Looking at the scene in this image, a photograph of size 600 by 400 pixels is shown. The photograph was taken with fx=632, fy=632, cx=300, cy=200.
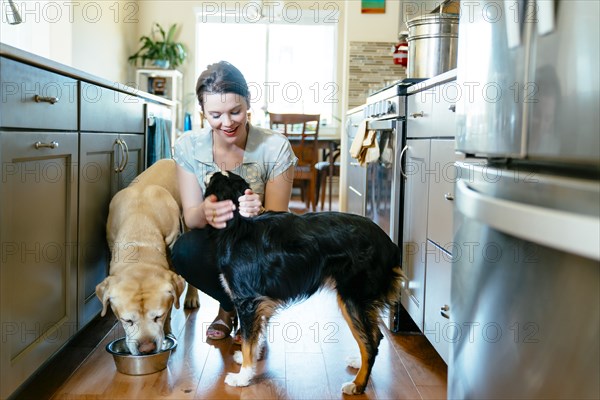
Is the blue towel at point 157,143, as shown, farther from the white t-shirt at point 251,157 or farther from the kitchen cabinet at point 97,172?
the white t-shirt at point 251,157

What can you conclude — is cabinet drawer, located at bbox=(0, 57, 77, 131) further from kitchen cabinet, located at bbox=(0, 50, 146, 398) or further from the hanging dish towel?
the hanging dish towel

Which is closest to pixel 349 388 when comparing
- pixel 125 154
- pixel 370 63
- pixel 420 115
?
pixel 420 115

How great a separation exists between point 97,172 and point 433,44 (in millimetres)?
1609

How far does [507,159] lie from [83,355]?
1.84 meters

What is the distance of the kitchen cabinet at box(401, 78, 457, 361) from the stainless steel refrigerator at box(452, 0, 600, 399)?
871 millimetres

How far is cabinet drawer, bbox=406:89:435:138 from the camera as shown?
7.33 ft

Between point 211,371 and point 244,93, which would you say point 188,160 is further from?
point 211,371

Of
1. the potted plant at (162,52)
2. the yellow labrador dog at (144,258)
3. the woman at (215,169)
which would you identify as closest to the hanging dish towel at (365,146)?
the woman at (215,169)

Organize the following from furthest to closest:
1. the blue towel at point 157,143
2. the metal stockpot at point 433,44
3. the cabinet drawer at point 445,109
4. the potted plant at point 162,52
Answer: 1. the potted plant at point 162,52
2. the blue towel at point 157,143
3. the metal stockpot at point 433,44
4. the cabinet drawer at point 445,109

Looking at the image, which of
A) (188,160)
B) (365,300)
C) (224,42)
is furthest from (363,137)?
(224,42)

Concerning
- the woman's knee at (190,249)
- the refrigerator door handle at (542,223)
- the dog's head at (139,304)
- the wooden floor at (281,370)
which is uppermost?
the refrigerator door handle at (542,223)

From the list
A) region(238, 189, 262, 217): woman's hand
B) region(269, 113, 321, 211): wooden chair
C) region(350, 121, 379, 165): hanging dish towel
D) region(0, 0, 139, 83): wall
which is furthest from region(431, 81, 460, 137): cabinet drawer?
region(269, 113, 321, 211): wooden chair

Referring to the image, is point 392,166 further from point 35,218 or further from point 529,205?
point 529,205

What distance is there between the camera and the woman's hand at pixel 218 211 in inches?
78.0
